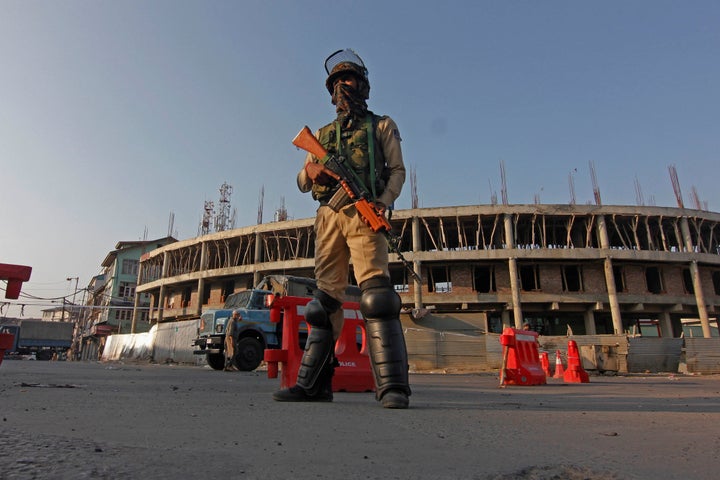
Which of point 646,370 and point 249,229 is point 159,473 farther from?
point 249,229

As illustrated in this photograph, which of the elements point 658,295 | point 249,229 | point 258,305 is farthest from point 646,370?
point 249,229

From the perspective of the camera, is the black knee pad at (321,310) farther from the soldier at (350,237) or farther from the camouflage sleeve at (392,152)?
the camouflage sleeve at (392,152)

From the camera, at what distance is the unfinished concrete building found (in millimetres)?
25828

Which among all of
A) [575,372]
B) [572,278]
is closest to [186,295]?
[572,278]

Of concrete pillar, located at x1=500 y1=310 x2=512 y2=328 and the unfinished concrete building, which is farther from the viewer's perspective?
concrete pillar, located at x1=500 y1=310 x2=512 y2=328

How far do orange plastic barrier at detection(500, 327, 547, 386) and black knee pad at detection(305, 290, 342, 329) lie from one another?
422cm

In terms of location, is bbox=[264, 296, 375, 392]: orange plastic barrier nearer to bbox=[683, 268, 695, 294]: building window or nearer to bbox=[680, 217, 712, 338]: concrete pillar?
bbox=[680, 217, 712, 338]: concrete pillar

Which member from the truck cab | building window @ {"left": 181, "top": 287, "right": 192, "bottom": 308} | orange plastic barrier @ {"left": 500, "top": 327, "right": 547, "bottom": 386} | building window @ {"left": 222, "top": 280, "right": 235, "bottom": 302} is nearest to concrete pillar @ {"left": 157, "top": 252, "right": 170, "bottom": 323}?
building window @ {"left": 181, "top": 287, "right": 192, "bottom": 308}

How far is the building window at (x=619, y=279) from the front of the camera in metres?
27.1

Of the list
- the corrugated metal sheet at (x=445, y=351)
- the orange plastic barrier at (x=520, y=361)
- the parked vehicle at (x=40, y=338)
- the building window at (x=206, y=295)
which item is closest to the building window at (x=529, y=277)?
the corrugated metal sheet at (x=445, y=351)

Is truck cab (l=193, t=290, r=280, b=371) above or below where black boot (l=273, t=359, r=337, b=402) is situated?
above

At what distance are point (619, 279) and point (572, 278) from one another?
8.57ft

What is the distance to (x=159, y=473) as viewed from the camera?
1.11 meters

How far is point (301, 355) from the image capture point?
4.32 metres
